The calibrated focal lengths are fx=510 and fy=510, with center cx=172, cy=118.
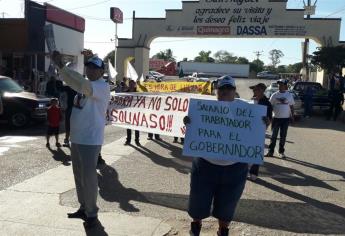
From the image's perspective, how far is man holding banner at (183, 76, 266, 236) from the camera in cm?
476

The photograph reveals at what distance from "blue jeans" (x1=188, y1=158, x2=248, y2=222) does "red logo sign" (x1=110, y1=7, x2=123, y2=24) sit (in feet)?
116

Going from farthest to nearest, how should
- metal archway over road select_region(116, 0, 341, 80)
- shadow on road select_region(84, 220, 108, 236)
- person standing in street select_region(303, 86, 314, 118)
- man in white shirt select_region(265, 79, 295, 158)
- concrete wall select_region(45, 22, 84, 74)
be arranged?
concrete wall select_region(45, 22, 84, 74) → metal archway over road select_region(116, 0, 341, 80) → person standing in street select_region(303, 86, 314, 118) → man in white shirt select_region(265, 79, 295, 158) → shadow on road select_region(84, 220, 108, 236)

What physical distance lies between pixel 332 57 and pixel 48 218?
87.3 feet

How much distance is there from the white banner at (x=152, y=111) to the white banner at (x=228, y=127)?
11.3 feet

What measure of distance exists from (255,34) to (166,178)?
24651mm

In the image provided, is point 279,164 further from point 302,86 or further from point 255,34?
point 255,34

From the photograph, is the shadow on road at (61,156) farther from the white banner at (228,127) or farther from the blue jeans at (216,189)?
the blue jeans at (216,189)

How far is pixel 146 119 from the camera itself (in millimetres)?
9500

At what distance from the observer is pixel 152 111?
946 cm

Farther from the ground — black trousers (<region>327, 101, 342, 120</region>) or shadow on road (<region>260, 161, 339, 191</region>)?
black trousers (<region>327, 101, 342, 120</region>)

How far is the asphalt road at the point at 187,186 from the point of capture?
6364 millimetres

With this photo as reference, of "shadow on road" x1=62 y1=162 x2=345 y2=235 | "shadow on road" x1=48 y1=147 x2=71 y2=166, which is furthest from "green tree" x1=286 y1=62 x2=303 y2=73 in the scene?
"shadow on road" x1=62 y1=162 x2=345 y2=235

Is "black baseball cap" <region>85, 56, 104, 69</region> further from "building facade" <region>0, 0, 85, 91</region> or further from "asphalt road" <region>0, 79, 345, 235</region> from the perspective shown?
"building facade" <region>0, 0, 85, 91</region>

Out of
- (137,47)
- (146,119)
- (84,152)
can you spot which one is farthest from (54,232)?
(137,47)
